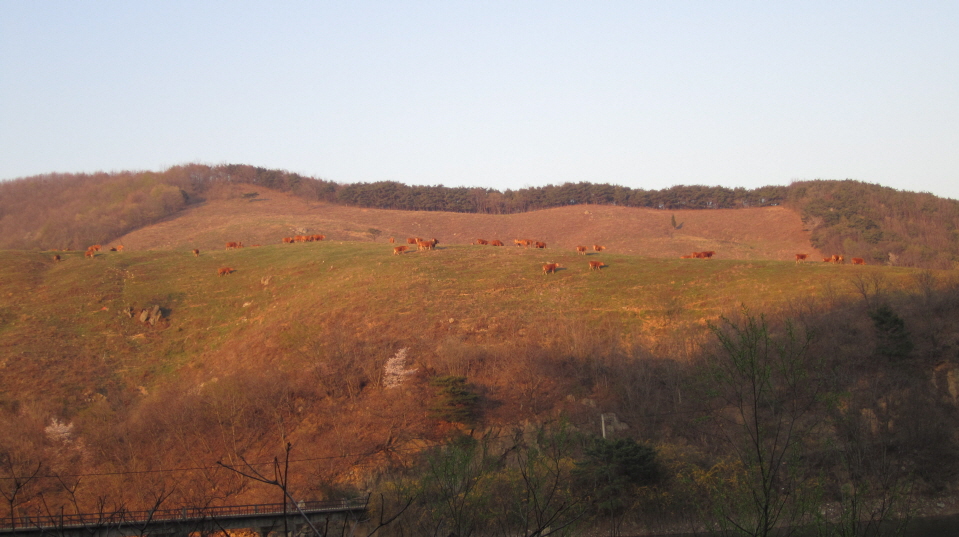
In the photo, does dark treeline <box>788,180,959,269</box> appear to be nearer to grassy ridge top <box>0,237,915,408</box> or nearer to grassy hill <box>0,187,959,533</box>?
grassy ridge top <box>0,237,915,408</box>

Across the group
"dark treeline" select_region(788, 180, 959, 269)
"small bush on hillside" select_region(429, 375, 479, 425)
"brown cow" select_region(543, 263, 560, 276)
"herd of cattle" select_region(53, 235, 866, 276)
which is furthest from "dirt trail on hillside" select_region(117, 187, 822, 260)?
"small bush on hillside" select_region(429, 375, 479, 425)

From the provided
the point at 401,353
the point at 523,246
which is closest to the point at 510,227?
the point at 523,246

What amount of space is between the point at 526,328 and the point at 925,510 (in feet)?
82.3

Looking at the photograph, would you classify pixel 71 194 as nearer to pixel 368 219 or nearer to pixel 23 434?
pixel 368 219

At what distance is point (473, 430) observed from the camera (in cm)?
3828

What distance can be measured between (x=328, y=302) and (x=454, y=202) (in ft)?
251

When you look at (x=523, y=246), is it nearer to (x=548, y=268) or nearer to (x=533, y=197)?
(x=548, y=268)

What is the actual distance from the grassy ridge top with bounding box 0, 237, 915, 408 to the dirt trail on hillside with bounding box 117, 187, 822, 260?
22.2 metres

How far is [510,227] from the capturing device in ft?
361

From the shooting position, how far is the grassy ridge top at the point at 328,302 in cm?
4744

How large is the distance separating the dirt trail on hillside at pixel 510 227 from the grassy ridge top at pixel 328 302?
72.7 ft

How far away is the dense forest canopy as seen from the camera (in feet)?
261

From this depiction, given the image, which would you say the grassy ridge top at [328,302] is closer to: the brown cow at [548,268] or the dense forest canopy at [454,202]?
the brown cow at [548,268]

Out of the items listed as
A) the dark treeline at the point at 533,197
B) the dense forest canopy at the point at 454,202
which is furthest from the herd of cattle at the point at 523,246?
the dark treeline at the point at 533,197
